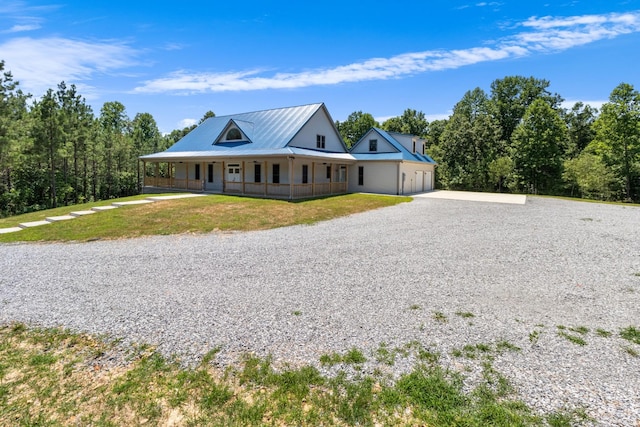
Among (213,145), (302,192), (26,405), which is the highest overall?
(213,145)

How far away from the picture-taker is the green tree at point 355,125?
58344mm

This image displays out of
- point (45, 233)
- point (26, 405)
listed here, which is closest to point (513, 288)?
point (26, 405)

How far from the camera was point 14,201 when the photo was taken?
31906mm

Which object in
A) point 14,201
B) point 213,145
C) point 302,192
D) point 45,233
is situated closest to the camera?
point 45,233

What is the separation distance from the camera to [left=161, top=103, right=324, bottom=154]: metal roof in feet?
84.9

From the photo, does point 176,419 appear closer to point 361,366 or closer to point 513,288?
point 361,366

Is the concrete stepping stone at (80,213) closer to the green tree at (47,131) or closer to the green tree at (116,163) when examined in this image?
the green tree at (47,131)

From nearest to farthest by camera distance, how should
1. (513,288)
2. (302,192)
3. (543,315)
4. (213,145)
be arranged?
(543,315) → (513,288) → (302,192) → (213,145)

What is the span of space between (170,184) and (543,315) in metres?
28.9

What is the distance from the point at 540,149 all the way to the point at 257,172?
32.0 metres

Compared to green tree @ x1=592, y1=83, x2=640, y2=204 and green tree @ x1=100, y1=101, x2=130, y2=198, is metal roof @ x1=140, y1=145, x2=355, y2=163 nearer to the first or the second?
green tree @ x1=100, y1=101, x2=130, y2=198

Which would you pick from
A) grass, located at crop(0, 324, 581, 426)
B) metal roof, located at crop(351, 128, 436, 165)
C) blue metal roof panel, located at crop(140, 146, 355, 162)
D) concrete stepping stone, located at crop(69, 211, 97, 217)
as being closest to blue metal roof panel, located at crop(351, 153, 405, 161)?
metal roof, located at crop(351, 128, 436, 165)

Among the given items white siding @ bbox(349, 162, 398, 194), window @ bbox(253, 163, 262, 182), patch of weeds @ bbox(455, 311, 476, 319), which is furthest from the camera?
white siding @ bbox(349, 162, 398, 194)

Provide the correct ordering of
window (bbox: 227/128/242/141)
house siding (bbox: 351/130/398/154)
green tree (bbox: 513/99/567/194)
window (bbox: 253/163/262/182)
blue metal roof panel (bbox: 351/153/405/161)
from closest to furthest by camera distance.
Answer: window (bbox: 253/163/262/182), window (bbox: 227/128/242/141), blue metal roof panel (bbox: 351/153/405/161), house siding (bbox: 351/130/398/154), green tree (bbox: 513/99/567/194)
